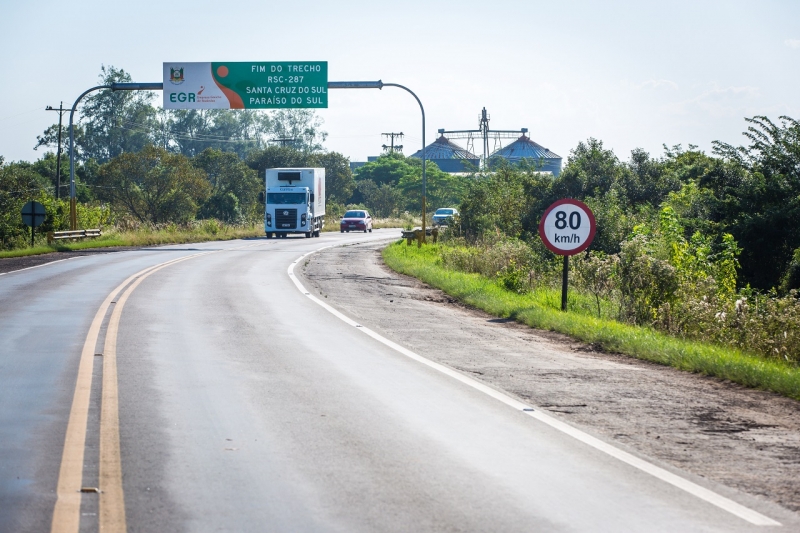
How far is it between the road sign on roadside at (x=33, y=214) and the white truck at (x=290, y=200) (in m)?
17.8

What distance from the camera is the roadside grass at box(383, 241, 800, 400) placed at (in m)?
10.1

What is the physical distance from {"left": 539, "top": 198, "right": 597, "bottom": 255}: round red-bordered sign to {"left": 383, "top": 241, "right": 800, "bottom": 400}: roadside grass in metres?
1.16

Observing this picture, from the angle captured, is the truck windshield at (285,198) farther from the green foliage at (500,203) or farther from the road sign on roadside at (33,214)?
the road sign on roadside at (33,214)

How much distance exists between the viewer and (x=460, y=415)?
832 centimetres

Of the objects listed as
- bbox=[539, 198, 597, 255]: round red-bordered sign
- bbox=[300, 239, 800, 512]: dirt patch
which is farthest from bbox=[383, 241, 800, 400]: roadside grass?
bbox=[539, 198, 597, 255]: round red-bordered sign

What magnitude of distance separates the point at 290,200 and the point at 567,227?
38.7m

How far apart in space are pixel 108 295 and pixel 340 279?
7358 millimetres

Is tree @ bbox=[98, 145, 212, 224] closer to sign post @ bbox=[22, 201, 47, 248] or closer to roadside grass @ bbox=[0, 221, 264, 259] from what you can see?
roadside grass @ bbox=[0, 221, 264, 259]

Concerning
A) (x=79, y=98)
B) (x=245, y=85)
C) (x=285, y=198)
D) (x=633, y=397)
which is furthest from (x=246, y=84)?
(x=633, y=397)

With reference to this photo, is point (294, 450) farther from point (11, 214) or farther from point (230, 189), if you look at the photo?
point (230, 189)

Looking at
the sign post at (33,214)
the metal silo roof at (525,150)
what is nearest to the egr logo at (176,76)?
the sign post at (33,214)

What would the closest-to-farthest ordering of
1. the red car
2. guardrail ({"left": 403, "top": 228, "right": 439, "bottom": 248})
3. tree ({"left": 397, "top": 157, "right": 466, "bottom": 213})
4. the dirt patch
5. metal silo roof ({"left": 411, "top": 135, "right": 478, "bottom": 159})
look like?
the dirt patch < guardrail ({"left": 403, "top": 228, "right": 439, "bottom": 248}) < the red car < tree ({"left": 397, "top": 157, "right": 466, "bottom": 213}) < metal silo roof ({"left": 411, "top": 135, "right": 478, "bottom": 159})

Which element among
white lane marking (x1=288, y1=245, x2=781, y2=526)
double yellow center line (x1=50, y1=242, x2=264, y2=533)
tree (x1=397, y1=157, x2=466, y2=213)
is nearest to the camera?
double yellow center line (x1=50, y1=242, x2=264, y2=533)

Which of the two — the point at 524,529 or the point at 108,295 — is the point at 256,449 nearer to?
the point at 524,529
